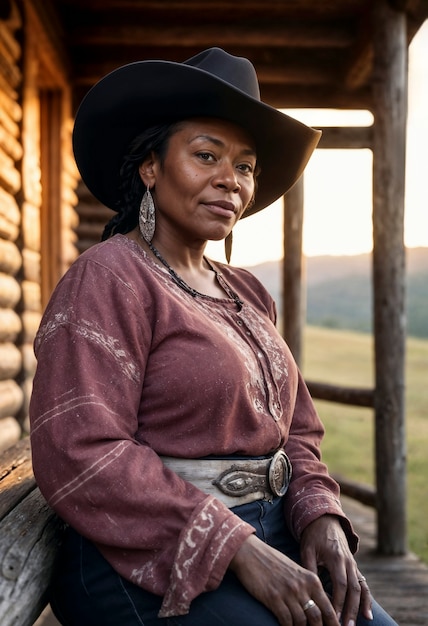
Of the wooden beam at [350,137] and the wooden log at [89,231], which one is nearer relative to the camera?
the wooden beam at [350,137]

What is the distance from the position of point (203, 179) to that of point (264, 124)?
310 mm

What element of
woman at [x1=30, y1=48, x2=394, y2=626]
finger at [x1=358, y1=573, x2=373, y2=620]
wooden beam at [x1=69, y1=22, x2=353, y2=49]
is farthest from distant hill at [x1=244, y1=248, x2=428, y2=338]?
finger at [x1=358, y1=573, x2=373, y2=620]

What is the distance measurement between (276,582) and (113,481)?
16.7 inches

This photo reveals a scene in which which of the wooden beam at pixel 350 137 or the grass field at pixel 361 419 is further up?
the wooden beam at pixel 350 137

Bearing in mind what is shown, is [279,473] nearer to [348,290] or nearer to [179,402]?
[179,402]

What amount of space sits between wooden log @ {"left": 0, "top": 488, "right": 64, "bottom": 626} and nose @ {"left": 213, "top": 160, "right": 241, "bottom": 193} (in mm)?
1036

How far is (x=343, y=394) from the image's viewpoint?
5.88m

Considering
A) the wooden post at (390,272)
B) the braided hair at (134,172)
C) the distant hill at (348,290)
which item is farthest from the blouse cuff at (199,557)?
the distant hill at (348,290)

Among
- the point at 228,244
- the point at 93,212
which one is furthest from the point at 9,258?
the point at 93,212

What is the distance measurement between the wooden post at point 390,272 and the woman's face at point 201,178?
2906mm

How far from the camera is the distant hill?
2231 inches

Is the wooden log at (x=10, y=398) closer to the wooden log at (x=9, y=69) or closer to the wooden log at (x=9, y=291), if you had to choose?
the wooden log at (x=9, y=291)

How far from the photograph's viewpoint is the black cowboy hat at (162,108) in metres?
2.14

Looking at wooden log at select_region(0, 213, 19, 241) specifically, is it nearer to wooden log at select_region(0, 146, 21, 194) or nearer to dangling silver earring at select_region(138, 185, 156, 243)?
wooden log at select_region(0, 146, 21, 194)
